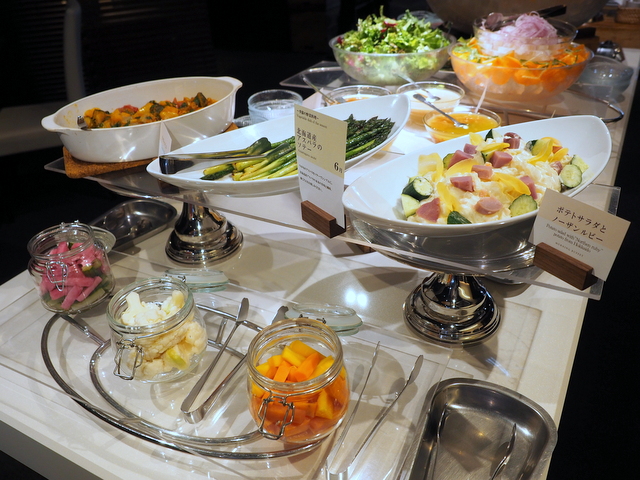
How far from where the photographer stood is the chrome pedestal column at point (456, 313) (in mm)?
924

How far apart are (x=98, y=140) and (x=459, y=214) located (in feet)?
2.31

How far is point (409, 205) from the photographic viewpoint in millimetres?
801

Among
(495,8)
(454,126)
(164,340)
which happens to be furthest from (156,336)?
(495,8)

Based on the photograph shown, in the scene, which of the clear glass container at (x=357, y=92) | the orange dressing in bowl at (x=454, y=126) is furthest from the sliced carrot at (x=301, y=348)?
the clear glass container at (x=357, y=92)

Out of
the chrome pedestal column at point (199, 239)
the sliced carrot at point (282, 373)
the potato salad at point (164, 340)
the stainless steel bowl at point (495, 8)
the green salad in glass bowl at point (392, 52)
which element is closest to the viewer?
the sliced carrot at point (282, 373)

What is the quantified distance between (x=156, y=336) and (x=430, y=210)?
472 millimetres

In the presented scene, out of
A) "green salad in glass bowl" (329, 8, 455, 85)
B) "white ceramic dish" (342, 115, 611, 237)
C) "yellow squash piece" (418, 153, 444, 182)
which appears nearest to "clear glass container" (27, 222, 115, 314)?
"white ceramic dish" (342, 115, 611, 237)

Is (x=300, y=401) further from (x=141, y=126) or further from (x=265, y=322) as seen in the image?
(x=141, y=126)

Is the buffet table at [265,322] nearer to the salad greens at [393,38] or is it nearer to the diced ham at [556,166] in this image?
the diced ham at [556,166]

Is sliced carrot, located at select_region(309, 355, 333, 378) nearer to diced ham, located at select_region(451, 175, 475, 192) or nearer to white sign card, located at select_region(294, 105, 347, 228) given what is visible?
white sign card, located at select_region(294, 105, 347, 228)

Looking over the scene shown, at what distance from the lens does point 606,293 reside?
2092 mm

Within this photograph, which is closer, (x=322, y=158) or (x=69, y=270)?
(x=322, y=158)

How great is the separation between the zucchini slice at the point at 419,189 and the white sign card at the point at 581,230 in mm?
188

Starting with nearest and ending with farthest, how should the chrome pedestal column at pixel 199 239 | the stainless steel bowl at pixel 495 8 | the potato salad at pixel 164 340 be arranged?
the potato salad at pixel 164 340 < the chrome pedestal column at pixel 199 239 < the stainless steel bowl at pixel 495 8
